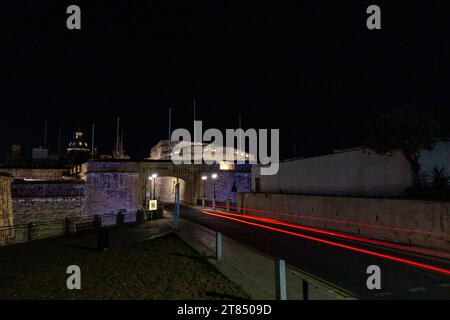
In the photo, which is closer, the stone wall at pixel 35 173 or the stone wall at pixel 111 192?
the stone wall at pixel 111 192

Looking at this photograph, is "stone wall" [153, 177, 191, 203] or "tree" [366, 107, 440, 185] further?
"stone wall" [153, 177, 191, 203]

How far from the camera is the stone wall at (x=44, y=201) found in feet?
107

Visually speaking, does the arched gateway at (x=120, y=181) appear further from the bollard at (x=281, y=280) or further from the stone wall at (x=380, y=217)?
the bollard at (x=281, y=280)

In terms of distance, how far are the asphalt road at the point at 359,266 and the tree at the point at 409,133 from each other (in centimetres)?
540

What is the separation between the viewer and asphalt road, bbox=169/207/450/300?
23.2ft

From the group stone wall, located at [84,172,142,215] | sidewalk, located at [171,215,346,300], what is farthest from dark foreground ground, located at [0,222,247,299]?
stone wall, located at [84,172,142,215]

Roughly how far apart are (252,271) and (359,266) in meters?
3.45

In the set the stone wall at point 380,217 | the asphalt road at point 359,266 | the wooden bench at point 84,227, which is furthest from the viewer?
the wooden bench at point 84,227

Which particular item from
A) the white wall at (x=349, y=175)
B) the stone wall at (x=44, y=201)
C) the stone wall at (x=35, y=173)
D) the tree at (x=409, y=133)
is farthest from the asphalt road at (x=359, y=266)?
the stone wall at (x=35, y=173)

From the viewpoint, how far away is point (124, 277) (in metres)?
8.20

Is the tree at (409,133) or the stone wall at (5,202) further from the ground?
the tree at (409,133)

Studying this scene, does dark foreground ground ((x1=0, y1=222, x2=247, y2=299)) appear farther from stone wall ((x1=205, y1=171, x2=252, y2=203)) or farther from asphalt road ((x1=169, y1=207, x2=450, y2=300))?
stone wall ((x1=205, y1=171, x2=252, y2=203))

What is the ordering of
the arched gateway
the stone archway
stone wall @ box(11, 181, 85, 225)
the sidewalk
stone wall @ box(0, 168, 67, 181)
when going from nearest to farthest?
the sidewalk < stone wall @ box(11, 181, 85, 225) < the arched gateway < stone wall @ box(0, 168, 67, 181) < the stone archway

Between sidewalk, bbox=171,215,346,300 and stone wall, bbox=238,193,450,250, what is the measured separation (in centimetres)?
670
